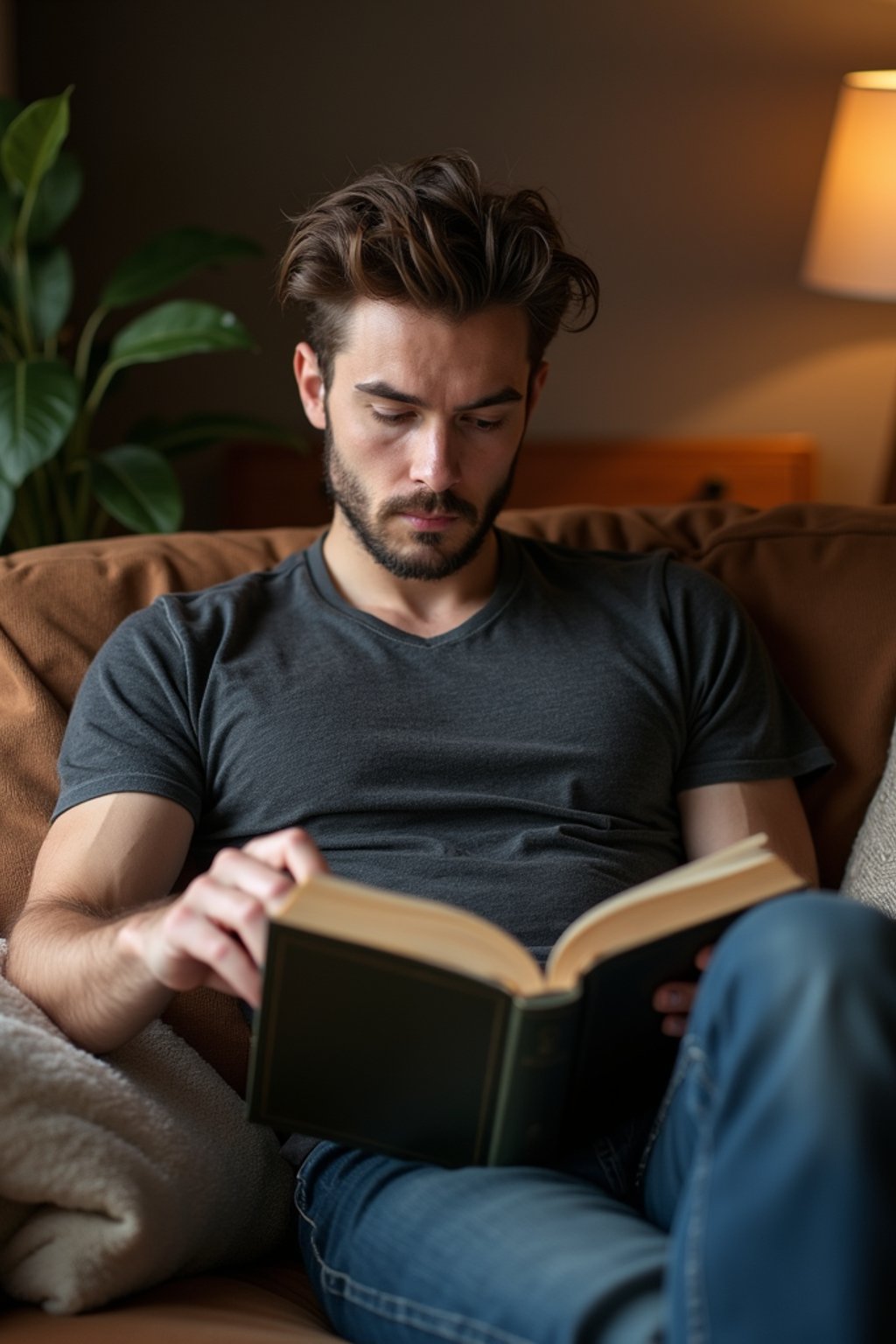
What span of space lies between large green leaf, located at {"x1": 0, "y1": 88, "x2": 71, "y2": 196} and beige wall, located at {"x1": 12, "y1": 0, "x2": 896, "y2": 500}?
28.5 inches

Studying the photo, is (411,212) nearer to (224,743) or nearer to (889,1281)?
(224,743)

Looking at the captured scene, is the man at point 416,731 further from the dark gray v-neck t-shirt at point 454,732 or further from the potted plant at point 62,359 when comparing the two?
the potted plant at point 62,359

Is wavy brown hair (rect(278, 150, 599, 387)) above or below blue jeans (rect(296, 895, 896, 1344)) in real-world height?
above

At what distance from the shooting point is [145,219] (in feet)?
9.86

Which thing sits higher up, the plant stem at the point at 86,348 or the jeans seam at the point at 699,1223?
the plant stem at the point at 86,348

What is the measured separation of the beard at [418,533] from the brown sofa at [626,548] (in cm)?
21

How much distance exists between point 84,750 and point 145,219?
75.8 inches

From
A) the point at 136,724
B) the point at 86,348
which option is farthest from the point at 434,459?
the point at 86,348

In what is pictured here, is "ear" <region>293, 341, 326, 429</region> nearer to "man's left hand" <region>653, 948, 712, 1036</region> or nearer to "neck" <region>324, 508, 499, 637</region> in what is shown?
"neck" <region>324, 508, 499, 637</region>

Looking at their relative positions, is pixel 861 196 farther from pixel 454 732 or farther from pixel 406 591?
pixel 454 732

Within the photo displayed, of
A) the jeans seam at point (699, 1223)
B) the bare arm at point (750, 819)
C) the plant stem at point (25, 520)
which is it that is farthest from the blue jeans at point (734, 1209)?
the plant stem at point (25, 520)

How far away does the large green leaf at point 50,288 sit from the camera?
2.43 meters

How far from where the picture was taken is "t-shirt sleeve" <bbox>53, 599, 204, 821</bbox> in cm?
134

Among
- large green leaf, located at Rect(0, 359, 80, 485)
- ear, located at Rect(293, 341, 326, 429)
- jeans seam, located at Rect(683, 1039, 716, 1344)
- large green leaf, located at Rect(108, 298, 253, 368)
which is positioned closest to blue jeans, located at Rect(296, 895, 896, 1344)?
jeans seam, located at Rect(683, 1039, 716, 1344)
